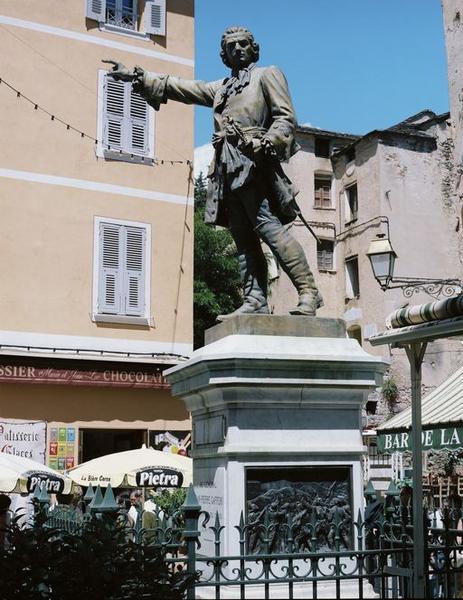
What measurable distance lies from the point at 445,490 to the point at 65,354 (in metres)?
12.7

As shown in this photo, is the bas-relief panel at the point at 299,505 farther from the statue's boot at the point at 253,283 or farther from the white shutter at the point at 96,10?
the white shutter at the point at 96,10

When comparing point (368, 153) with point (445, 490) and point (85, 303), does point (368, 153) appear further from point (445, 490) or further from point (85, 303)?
point (85, 303)

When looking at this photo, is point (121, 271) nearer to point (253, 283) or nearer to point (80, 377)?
point (80, 377)

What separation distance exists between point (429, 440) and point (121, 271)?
8650mm

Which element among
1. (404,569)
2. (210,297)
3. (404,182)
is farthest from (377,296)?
(404,569)

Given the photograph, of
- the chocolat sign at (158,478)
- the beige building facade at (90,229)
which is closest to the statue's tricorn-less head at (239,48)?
the chocolat sign at (158,478)

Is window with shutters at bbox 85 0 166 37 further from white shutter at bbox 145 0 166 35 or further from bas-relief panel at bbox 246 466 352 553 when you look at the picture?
bas-relief panel at bbox 246 466 352 553

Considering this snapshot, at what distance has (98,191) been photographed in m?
18.8

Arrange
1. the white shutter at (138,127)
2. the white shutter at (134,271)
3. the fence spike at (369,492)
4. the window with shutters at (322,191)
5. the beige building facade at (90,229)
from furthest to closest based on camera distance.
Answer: the window with shutters at (322,191), the white shutter at (138,127), the white shutter at (134,271), the beige building facade at (90,229), the fence spike at (369,492)

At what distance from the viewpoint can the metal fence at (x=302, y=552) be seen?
4.70 metres

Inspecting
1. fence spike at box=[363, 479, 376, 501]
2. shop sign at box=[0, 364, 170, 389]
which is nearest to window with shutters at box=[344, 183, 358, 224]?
shop sign at box=[0, 364, 170, 389]

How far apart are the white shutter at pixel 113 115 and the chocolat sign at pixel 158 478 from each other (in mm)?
8425

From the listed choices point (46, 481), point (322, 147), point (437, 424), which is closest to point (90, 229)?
point (46, 481)

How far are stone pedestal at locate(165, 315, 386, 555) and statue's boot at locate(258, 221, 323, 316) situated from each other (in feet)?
0.65
